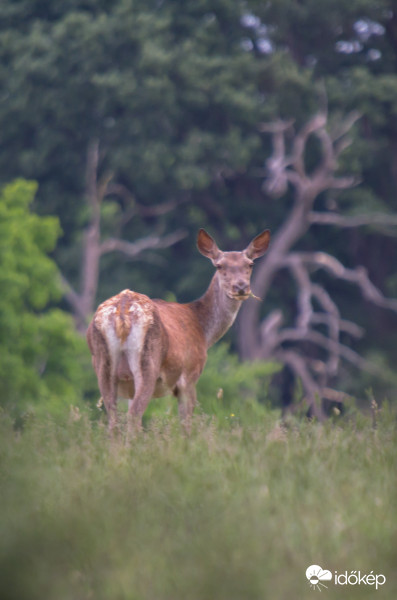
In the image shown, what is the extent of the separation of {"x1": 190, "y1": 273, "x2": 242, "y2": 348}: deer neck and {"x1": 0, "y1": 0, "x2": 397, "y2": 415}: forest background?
14.6 metres

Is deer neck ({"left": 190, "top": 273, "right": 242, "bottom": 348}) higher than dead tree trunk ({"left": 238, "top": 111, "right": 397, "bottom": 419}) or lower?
higher

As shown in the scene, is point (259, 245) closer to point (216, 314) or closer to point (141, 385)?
point (216, 314)

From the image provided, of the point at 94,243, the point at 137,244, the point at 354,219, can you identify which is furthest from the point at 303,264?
the point at 94,243

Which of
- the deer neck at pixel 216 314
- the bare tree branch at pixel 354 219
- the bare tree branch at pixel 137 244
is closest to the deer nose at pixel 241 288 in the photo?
the deer neck at pixel 216 314

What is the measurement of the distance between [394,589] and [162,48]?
78.7ft

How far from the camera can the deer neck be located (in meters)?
10.5

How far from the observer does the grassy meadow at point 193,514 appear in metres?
4.71

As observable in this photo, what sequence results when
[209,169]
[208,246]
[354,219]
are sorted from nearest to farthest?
[208,246] → [209,169] → [354,219]

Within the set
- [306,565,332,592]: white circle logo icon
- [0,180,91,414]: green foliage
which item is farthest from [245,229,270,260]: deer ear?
[0,180,91,414]: green foliage

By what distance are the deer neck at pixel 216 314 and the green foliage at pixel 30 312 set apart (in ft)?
46.3

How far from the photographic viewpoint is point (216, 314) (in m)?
10.5

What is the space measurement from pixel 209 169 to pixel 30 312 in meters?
5.96

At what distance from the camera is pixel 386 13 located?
2992cm

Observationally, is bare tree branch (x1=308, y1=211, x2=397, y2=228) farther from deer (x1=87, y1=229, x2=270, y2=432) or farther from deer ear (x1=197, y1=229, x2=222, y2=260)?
deer (x1=87, y1=229, x2=270, y2=432)
